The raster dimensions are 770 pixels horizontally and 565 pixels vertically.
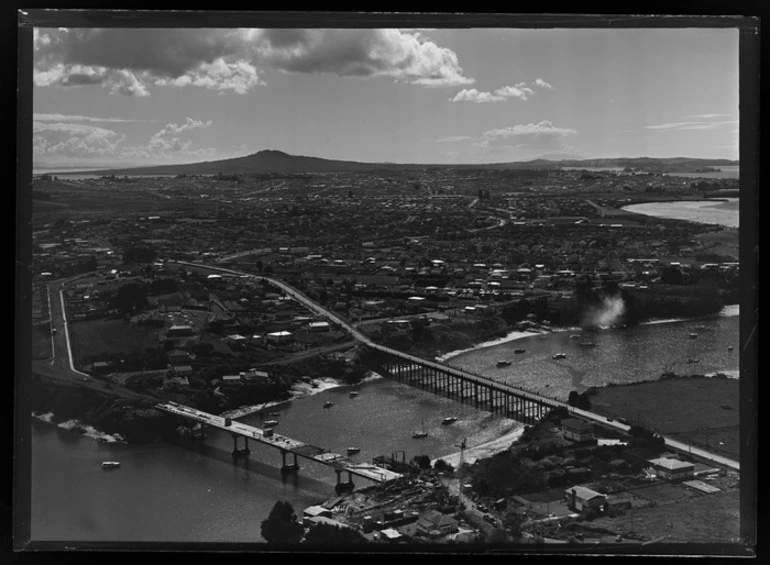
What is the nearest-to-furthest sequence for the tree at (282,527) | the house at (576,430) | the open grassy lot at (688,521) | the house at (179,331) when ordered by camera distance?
the open grassy lot at (688,521), the tree at (282,527), the house at (576,430), the house at (179,331)

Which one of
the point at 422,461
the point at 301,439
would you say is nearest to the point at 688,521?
the point at 422,461

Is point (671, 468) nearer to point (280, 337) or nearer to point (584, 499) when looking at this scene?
point (584, 499)

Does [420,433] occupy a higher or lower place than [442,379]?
lower

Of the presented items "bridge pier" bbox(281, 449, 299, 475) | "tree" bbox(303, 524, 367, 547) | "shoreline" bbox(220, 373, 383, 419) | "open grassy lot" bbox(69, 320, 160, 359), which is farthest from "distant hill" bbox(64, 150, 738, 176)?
"tree" bbox(303, 524, 367, 547)

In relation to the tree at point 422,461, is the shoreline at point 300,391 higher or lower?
higher

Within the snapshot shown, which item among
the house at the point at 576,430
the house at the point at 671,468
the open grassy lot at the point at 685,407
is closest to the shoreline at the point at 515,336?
the open grassy lot at the point at 685,407

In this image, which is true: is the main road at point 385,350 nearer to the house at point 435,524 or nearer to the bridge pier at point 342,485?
the bridge pier at point 342,485
